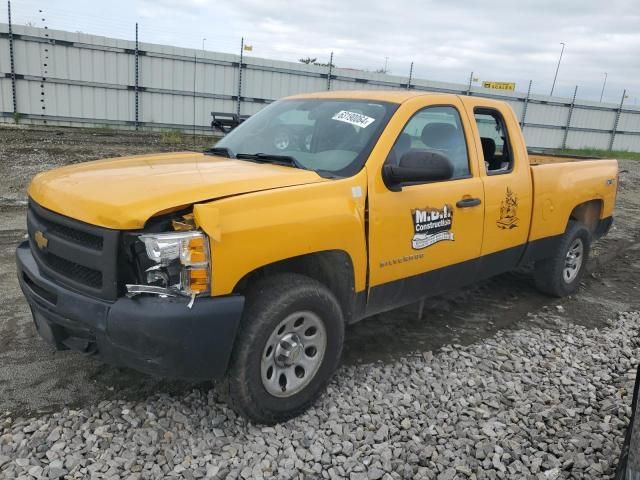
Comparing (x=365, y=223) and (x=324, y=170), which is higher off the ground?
(x=324, y=170)

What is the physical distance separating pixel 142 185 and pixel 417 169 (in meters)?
1.61

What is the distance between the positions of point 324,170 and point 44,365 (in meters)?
2.23

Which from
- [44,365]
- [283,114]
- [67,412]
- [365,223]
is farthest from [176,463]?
[283,114]

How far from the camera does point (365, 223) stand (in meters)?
3.31

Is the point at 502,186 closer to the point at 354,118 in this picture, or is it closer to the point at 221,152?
the point at 354,118

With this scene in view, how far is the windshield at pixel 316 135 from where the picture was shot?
139 inches

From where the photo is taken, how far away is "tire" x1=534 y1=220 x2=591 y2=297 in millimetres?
5449

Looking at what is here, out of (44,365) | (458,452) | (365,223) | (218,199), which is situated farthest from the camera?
(44,365)

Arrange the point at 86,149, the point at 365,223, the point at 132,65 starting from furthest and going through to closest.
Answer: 1. the point at 132,65
2. the point at 86,149
3. the point at 365,223

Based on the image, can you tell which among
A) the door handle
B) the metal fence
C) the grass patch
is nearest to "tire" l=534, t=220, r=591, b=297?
the door handle

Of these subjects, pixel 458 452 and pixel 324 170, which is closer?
pixel 458 452

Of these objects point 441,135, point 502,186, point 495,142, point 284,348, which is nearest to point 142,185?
point 284,348

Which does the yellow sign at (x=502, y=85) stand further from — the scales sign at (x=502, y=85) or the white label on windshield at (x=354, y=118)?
the white label on windshield at (x=354, y=118)

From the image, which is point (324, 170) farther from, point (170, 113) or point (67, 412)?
point (170, 113)
